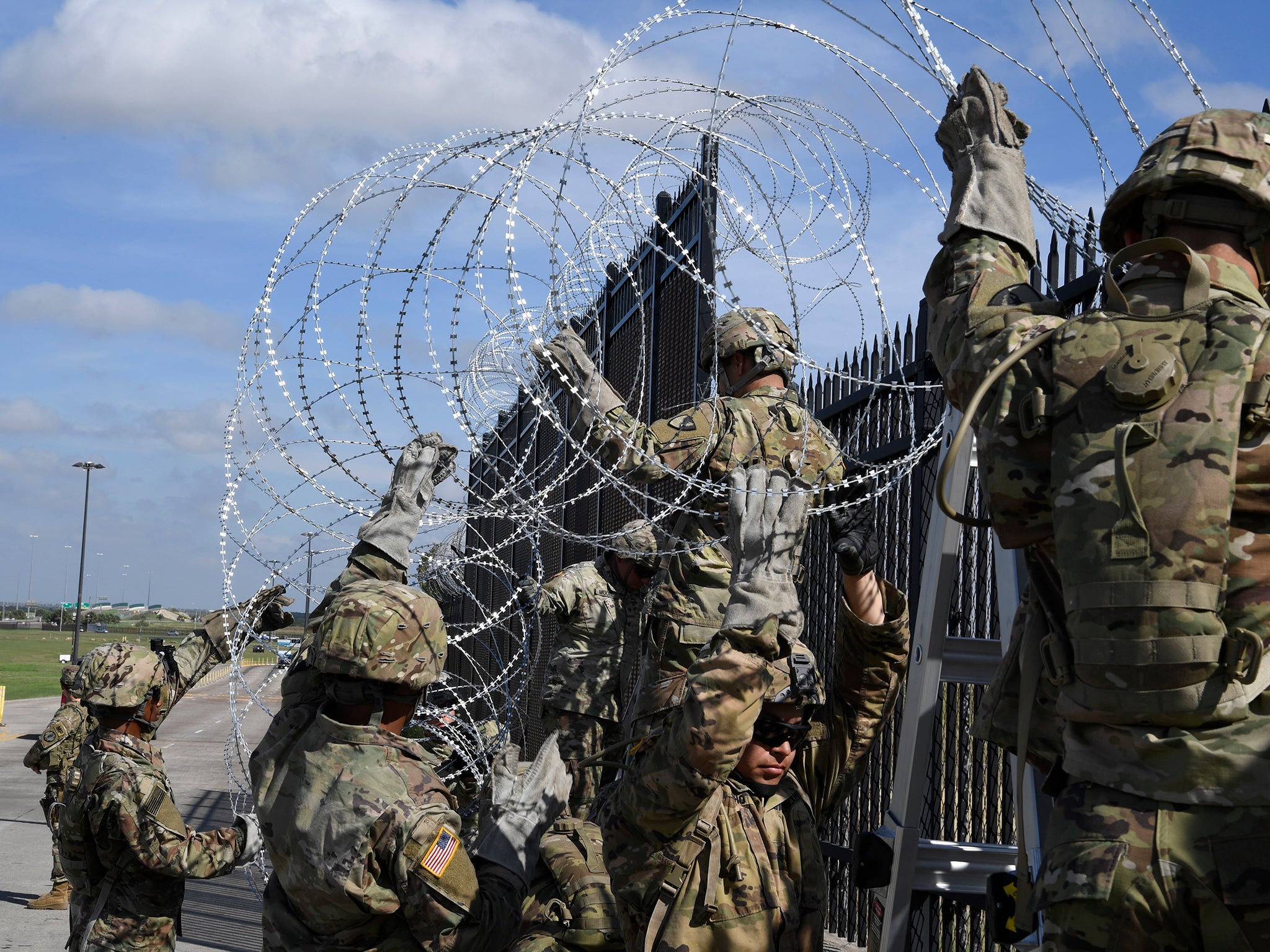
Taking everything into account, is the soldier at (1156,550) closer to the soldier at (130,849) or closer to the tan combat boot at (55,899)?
the soldier at (130,849)

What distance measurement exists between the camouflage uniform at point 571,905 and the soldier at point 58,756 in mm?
5856

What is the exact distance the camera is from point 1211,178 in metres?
2.04

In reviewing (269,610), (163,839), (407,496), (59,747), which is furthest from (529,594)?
(59,747)

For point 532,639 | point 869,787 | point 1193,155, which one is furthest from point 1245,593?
point 532,639

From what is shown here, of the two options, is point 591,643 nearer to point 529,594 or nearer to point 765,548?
point 529,594

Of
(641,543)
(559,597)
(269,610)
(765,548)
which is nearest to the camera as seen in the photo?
(765,548)

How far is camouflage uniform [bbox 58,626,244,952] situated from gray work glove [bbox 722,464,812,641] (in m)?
2.78

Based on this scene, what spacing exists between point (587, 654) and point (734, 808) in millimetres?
4266

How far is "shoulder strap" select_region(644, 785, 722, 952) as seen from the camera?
9.35 feet

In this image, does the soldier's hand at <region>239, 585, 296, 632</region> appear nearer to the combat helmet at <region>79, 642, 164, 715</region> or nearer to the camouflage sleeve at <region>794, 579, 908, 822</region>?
the combat helmet at <region>79, 642, 164, 715</region>

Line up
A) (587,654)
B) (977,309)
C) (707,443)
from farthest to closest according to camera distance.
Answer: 1. (587,654)
2. (707,443)
3. (977,309)

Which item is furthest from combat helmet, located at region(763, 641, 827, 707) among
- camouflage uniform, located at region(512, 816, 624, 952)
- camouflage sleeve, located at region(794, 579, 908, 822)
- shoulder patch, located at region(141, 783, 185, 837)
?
shoulder patch, located at region(141, 783, 185, 837)

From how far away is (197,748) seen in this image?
20.2 meters

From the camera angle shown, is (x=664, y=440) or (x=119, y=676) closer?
(x=664, y=440)
